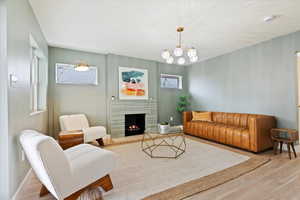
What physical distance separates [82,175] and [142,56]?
12.9ft

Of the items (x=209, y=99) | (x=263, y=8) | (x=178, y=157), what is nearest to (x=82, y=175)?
(x=178, y=157)

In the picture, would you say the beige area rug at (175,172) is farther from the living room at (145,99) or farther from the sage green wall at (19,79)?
the sage green wall at (19,79)

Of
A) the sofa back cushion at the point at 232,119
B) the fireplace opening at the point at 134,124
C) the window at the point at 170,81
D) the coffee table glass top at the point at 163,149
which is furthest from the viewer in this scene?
the window at the point at 170,81

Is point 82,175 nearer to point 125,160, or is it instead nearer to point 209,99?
point 125,160

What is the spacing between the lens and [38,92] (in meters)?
3.22

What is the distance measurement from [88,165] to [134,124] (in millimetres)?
3302

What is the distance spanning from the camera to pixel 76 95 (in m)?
4.01

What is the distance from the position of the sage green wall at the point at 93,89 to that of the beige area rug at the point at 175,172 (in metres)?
1.72

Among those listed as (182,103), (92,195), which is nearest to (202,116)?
(182,103)

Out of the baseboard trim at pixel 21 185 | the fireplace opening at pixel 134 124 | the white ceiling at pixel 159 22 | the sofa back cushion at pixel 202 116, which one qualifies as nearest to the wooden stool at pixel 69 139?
the baseboard trim at pixel 21 185

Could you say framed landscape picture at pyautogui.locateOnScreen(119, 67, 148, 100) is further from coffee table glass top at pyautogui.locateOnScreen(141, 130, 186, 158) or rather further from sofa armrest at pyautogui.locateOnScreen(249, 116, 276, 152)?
sofa armrest at pyautogui.locateOnScreen(249, 116, 276, 152)

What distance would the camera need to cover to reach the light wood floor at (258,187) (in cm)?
158

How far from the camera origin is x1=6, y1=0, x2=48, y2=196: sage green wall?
1445 mm

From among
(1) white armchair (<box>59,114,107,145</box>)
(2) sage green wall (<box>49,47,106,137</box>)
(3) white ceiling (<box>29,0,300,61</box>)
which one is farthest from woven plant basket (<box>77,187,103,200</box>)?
(2) sage green wall (<box>49,47,106,137</box>)
